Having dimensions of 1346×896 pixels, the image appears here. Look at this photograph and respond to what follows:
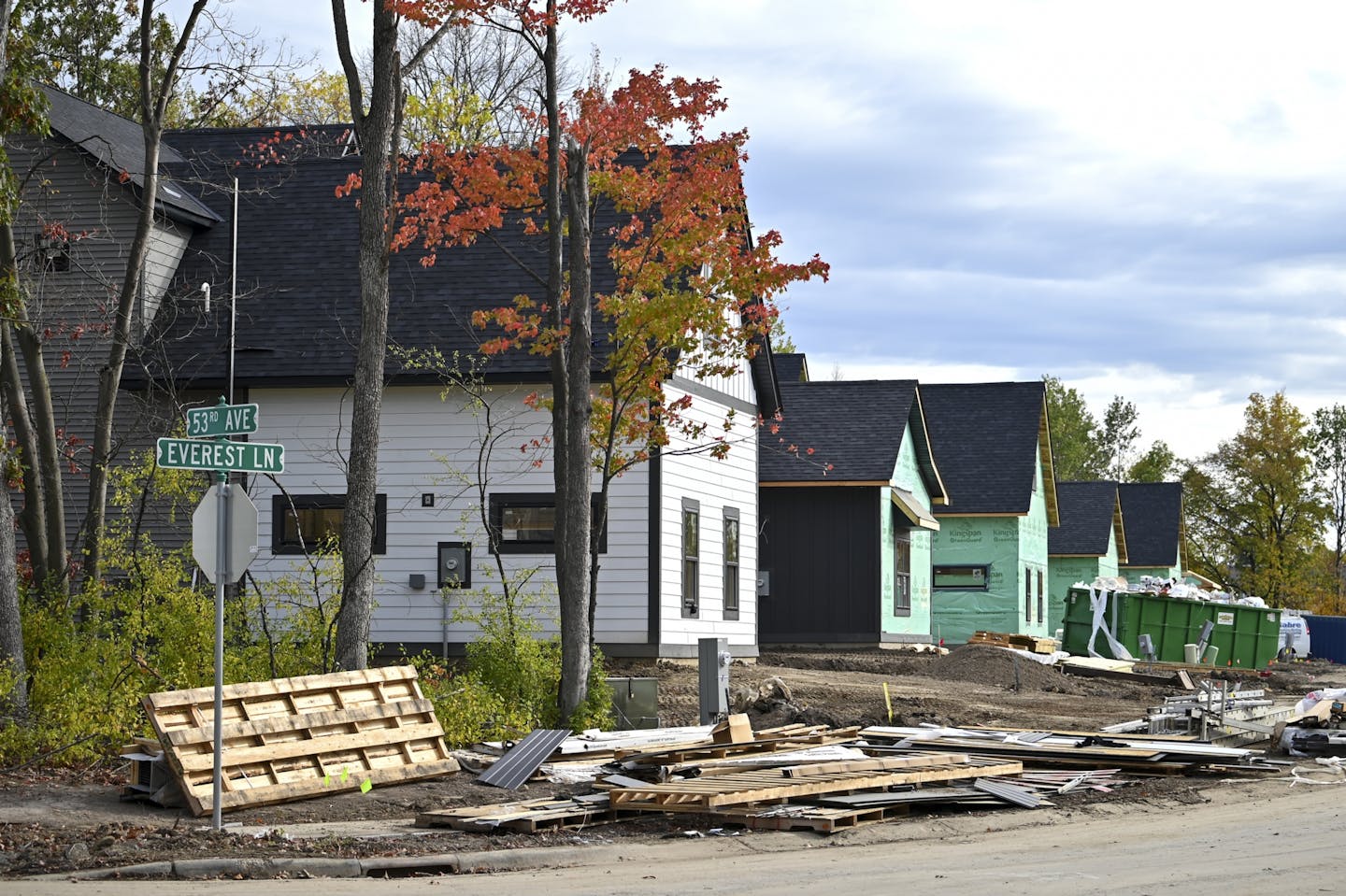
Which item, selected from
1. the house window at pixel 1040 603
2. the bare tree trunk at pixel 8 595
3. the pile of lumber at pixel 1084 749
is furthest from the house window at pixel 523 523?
the house window at pixel 1040 603

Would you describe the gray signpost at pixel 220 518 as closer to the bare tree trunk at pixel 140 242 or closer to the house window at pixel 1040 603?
the bare tree trunk at pixel 140 242

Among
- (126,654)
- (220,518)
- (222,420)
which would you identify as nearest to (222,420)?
(222,420)

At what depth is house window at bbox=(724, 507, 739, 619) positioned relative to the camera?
93.9 feet

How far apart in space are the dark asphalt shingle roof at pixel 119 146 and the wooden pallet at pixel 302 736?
41.6 ft

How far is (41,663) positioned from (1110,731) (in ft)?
40.8

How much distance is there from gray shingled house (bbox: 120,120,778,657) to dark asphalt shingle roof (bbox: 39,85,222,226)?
89 cm

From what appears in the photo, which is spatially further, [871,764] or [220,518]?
[871,764]

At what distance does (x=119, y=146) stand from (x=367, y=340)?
13.2 m

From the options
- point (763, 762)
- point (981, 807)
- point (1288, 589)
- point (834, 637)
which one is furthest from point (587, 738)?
point (1288, 589)

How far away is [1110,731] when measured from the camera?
66.4ft

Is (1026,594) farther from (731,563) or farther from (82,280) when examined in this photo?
(82,280)

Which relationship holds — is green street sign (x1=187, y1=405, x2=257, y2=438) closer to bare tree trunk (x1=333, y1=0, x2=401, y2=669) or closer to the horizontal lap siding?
bare tree trunk (x1=333, y1=0, x2=401, y2=669)

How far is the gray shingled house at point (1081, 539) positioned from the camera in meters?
62.6

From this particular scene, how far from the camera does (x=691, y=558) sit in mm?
26719
